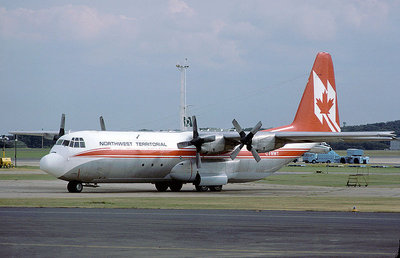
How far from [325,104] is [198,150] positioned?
12035mm

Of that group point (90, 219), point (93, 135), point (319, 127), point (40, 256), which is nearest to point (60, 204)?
point (90, 219)

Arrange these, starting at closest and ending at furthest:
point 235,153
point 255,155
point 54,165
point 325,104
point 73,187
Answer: point 54,165 < point 73,187 < point 255,155 < point 235,153 < point 325,104

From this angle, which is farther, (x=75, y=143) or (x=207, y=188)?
(x=207, y=188)

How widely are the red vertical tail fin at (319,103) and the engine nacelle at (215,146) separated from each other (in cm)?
622

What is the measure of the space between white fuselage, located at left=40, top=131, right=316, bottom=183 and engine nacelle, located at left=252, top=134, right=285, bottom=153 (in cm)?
253

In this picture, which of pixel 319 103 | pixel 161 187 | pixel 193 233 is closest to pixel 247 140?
pixel 161 187

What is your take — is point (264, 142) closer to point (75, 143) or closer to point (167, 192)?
point (167, 192)

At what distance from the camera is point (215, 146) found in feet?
141

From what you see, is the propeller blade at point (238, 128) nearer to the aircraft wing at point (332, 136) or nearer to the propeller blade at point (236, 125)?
the propeller blade at point (236, 125)

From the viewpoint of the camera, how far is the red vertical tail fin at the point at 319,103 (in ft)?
157

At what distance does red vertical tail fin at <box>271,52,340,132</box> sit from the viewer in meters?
47.9

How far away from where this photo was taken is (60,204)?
29.3m

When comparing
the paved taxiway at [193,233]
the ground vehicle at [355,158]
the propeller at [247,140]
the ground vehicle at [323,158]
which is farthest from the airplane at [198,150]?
the ground vehicle at [323,158]

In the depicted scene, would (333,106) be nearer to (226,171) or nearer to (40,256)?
(226,171)
